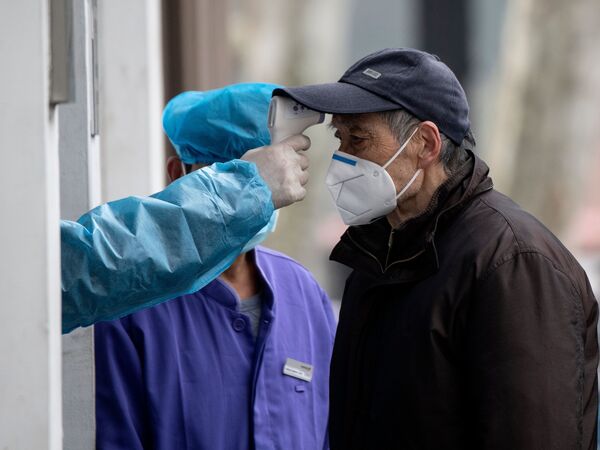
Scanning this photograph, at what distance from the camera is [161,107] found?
15.6ft

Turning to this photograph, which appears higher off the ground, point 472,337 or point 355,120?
point 355,120

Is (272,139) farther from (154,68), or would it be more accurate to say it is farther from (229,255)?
(154,68)

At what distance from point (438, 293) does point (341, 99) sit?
0.47 metres

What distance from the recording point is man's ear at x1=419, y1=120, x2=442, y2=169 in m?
2.43

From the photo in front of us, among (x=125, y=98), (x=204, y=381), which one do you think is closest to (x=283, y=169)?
(x=204, y=381)

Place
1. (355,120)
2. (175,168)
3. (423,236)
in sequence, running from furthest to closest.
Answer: (175,168)
(355,120)
(423,236)

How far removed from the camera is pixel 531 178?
10531 mm

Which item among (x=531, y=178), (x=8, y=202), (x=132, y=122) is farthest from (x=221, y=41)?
(x=531, y=178)

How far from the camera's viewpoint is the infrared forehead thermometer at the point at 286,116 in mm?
2568

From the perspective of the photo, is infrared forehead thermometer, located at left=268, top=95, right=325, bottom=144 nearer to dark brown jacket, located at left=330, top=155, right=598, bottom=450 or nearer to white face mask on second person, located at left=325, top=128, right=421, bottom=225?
white face mask on second person, located at left=325, top=128, right=421, bottom=225

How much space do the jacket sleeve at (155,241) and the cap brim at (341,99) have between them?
0.65ft

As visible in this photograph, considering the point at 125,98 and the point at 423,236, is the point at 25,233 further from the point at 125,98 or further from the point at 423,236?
the point at 125,98

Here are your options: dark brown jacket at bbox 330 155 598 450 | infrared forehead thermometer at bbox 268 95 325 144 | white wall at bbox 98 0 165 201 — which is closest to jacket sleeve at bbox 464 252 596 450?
dark brown jacket at bbox 330 155 598 450

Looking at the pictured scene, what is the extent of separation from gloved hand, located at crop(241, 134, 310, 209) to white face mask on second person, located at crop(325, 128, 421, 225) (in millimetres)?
89
